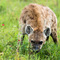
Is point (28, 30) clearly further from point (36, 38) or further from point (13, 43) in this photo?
point (13, 43)

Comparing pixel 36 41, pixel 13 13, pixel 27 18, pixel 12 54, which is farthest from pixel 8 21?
pixel 12 54

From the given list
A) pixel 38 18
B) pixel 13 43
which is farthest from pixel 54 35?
pixel 13 43

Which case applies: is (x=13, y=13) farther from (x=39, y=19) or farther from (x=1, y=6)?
(x=39, y=19)

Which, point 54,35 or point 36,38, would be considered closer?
point 36,38

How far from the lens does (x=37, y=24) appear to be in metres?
4.93

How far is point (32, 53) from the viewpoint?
188 inches

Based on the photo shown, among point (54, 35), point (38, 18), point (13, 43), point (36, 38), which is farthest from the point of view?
point (54, 35)

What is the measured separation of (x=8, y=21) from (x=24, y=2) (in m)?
2.16

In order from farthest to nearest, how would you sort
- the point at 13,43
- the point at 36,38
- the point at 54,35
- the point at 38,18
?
the point at 54,35 → the point at 38,18 → the point at 36,38 → the point at 13,43

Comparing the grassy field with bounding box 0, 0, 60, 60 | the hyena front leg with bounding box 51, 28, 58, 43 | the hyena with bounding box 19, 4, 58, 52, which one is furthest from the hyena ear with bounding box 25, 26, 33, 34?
the hyena front leg with bounding box 51, 28, 58, 43

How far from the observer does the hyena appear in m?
4.89

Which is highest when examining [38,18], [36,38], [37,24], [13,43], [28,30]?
[38,18]

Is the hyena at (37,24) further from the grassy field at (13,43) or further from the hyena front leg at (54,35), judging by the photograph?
the grassy field at (13,43)

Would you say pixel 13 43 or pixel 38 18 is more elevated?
pixel 38 18
